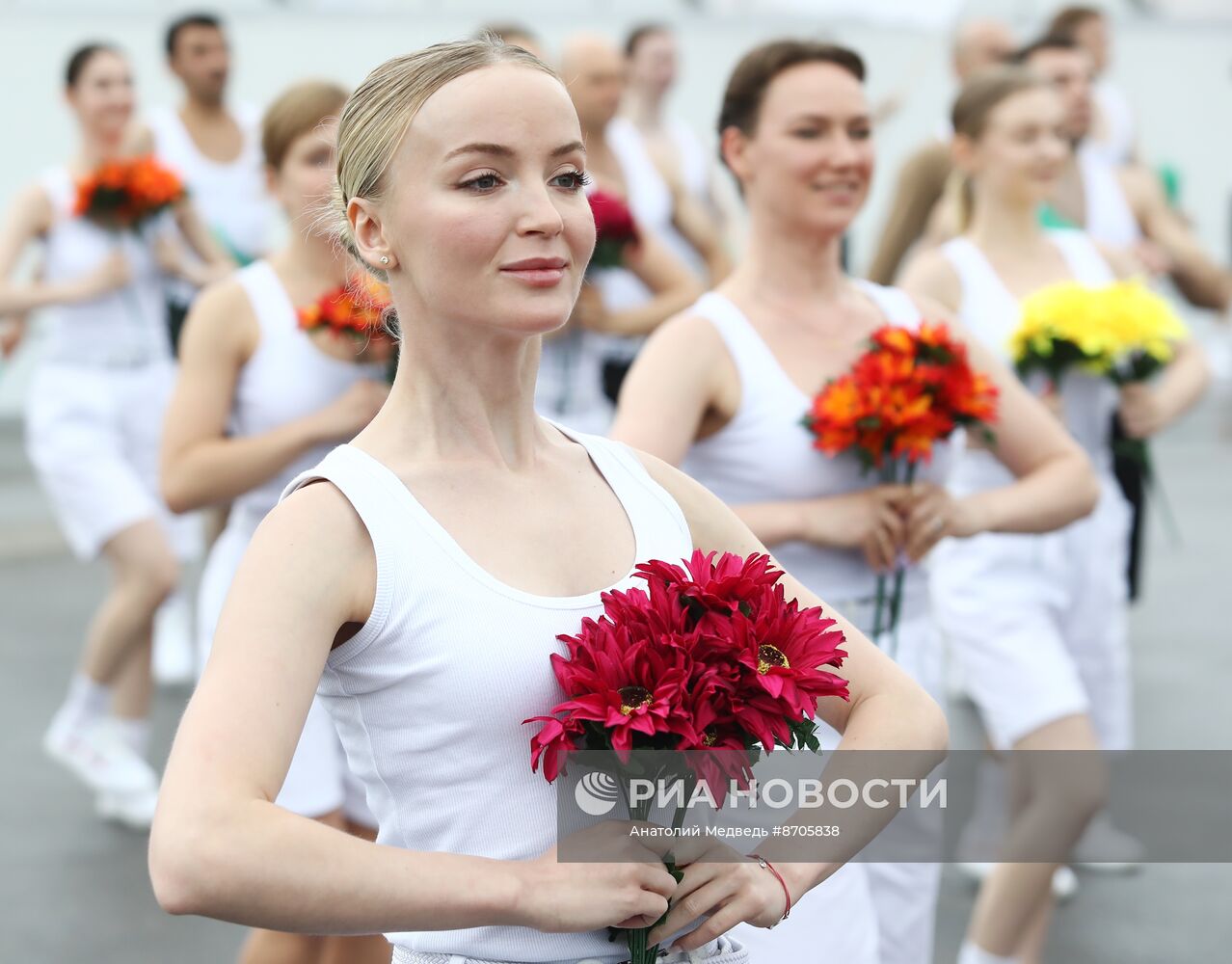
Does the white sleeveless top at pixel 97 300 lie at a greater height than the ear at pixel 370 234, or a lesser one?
greater

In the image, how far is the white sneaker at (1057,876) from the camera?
19.1 ft

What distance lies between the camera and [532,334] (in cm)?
223

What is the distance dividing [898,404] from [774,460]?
1.00 feet

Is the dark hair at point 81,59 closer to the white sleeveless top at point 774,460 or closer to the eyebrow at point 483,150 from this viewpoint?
the white sleeveless top at point 774,460

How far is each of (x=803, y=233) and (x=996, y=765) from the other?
137 inches

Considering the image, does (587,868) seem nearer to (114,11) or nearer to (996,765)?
(996,765)

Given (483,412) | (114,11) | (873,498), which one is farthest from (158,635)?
(114,11)

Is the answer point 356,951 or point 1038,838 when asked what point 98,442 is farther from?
point 1038,838

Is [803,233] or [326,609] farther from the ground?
[803,233]

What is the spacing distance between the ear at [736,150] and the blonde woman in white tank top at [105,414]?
3271 millimetres

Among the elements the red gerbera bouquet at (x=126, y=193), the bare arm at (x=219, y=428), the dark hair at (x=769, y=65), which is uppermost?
the red gerbera bouquet at (x=126, y=193)

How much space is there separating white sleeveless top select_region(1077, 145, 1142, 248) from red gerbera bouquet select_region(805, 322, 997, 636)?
3581 millimetres

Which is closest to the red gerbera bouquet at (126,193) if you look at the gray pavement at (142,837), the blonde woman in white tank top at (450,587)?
the gray pavement at (142,837)

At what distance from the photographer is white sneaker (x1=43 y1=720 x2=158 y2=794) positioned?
21.3 ft
